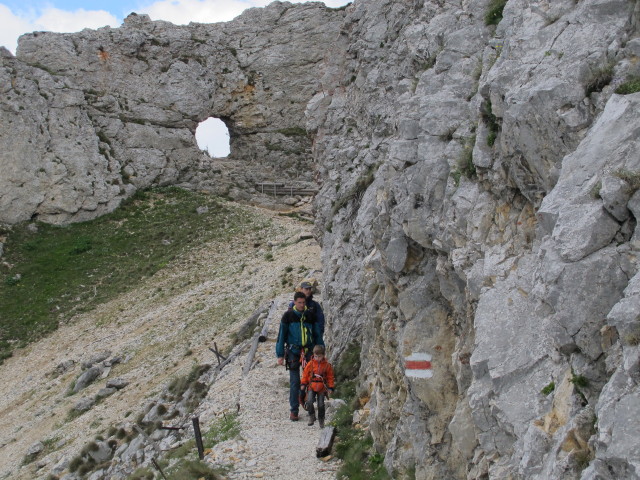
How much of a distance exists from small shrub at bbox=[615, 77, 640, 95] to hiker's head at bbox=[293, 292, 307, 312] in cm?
820

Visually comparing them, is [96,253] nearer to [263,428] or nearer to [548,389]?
[263,428]

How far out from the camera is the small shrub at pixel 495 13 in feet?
33.1

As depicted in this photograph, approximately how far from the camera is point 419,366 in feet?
29.1

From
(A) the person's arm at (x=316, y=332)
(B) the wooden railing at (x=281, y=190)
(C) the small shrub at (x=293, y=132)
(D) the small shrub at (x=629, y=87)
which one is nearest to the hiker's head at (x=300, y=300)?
(A) the person's arm at (x=316, y=332)

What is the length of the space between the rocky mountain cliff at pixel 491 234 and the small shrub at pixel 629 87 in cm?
12

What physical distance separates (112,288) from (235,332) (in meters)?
15.3

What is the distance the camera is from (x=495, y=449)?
608 centimetres

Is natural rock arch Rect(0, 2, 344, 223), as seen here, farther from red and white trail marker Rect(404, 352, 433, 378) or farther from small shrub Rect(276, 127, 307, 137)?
red and white trail marker Rect(404, 352, 433, 378)

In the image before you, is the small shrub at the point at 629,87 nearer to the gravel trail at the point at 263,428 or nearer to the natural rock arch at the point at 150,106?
the gravel trail at the point at 263,428

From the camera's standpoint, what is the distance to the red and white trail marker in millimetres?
8828

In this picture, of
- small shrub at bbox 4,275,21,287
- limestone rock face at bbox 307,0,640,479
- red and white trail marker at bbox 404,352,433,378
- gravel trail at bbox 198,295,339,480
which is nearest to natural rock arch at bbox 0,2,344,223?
small shrub at bbox 4,275,21,287

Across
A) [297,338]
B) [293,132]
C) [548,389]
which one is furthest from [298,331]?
[293,132]

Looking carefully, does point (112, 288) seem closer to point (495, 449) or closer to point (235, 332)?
point (235, 332)

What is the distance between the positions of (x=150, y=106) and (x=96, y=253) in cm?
1388
